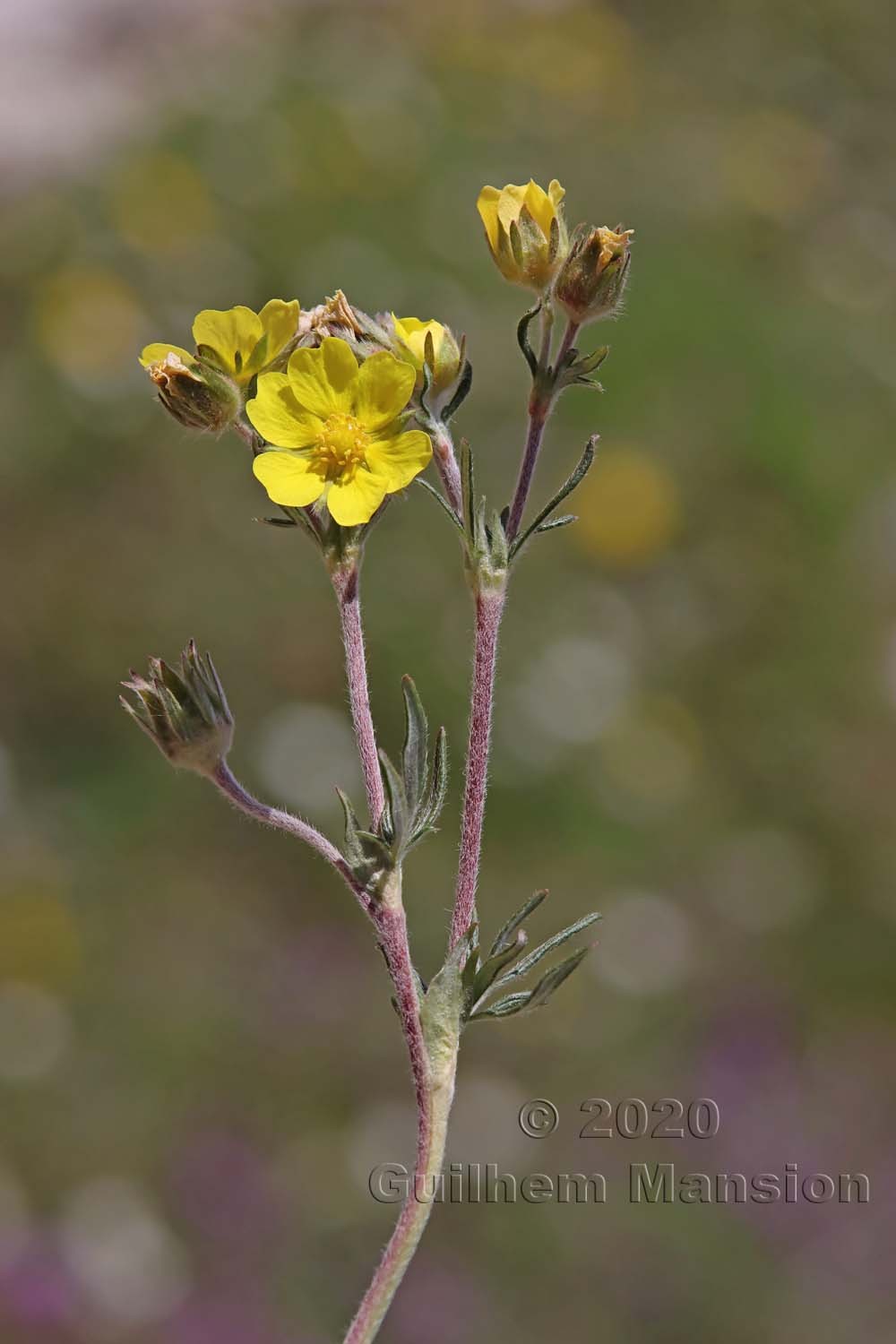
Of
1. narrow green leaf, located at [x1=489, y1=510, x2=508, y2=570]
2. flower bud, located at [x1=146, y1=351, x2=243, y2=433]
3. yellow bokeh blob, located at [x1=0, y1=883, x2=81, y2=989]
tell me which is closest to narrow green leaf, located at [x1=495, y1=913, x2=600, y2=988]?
narrow green leaf, located at [x1=489, y1=510, x2=508, y2=570]

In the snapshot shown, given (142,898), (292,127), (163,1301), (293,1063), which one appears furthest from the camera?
(292,127)

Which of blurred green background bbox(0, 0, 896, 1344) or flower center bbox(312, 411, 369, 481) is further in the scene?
blurred green background bbox(0, 0, 896, 1344)

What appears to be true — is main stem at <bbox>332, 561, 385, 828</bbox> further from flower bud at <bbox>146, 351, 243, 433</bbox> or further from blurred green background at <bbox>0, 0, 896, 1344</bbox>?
blurred green background at <bbox>0, 0, 896, 1344</bbox>

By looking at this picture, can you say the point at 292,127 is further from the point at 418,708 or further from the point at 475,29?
the point at 418,708

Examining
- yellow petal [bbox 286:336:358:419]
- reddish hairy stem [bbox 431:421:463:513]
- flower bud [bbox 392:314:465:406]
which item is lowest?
reddish hairy stem [bbox 431:421:463:513]

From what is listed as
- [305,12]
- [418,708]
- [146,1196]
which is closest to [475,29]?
[305,12]

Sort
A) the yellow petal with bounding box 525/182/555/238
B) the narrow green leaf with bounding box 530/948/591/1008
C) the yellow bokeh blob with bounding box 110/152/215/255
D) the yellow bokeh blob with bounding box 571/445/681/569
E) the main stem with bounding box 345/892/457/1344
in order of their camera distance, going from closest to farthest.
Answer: the main stem with bounding box 345/892/457/1344 < the narrow green leaf with bounding box 530/948/591/1008 < the yellow petal with bounding box 525/182/555/238 < the yellow bokeh blob with bounding box 571/445/681/569 < the yellow bokeh blob with bounding box 110/152/215/255
